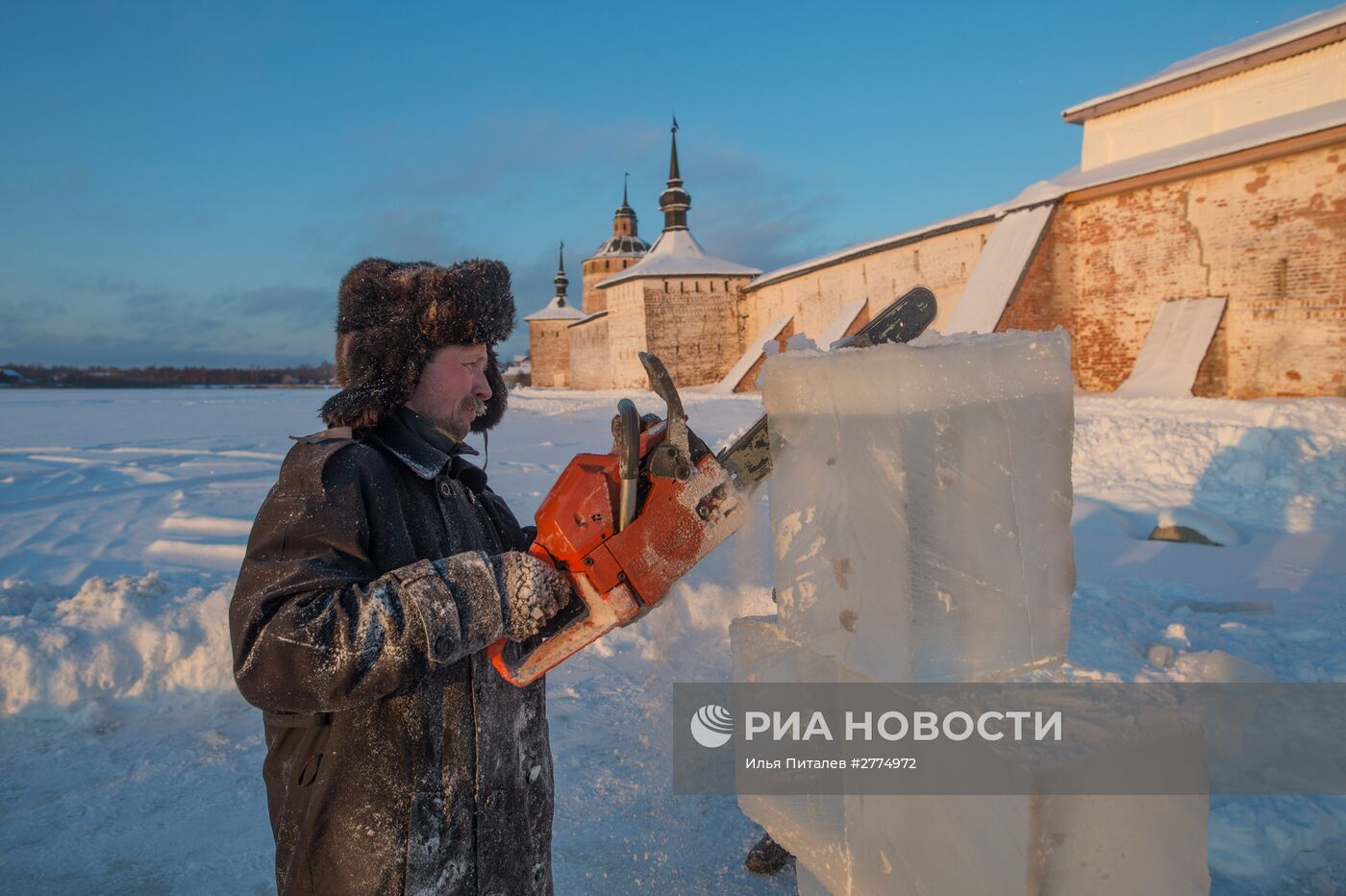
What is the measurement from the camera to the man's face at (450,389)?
1830mm

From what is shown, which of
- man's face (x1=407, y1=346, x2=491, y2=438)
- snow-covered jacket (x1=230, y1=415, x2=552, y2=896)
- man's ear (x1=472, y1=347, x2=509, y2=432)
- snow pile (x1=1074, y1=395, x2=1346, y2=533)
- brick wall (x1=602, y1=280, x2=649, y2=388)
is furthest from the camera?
brick wall (x1=602, y1=280, x2=649, y2=388)

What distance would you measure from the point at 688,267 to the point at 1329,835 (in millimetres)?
Result: 28671

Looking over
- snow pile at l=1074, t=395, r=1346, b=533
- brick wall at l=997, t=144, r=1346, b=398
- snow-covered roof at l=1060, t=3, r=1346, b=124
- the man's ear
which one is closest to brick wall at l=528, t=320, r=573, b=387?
snow-covered roof at l=1060, t=3, r=1346, b=124

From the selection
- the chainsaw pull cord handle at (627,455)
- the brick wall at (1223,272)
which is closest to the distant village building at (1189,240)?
the brick wall at (1223,272)

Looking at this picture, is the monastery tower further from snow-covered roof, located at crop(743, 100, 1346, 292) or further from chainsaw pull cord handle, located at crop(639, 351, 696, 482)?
chainsaw pull cord handle, located at crop(639, 351, 696, 482)

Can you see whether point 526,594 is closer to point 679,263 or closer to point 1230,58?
point 1230,58

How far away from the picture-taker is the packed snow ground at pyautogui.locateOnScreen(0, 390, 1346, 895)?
2615 mm

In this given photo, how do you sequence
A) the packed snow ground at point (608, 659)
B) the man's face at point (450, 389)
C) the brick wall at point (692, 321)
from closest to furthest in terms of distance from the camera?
the man's face at point (450, 389), the packed snow ground at point (608, 659), the brick wall at point (692, 321)

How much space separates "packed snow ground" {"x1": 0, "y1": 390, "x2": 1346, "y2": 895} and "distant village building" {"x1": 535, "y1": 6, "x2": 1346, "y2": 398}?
3.83m

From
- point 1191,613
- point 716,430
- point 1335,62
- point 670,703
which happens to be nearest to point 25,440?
point 716,430

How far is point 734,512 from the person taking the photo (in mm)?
1615

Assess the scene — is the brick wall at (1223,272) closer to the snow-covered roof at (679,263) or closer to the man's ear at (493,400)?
the man's ear at (493,400)

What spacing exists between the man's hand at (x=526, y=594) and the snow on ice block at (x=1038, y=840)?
0.80 metres

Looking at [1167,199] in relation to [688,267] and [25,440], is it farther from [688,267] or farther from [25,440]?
[25,440]
